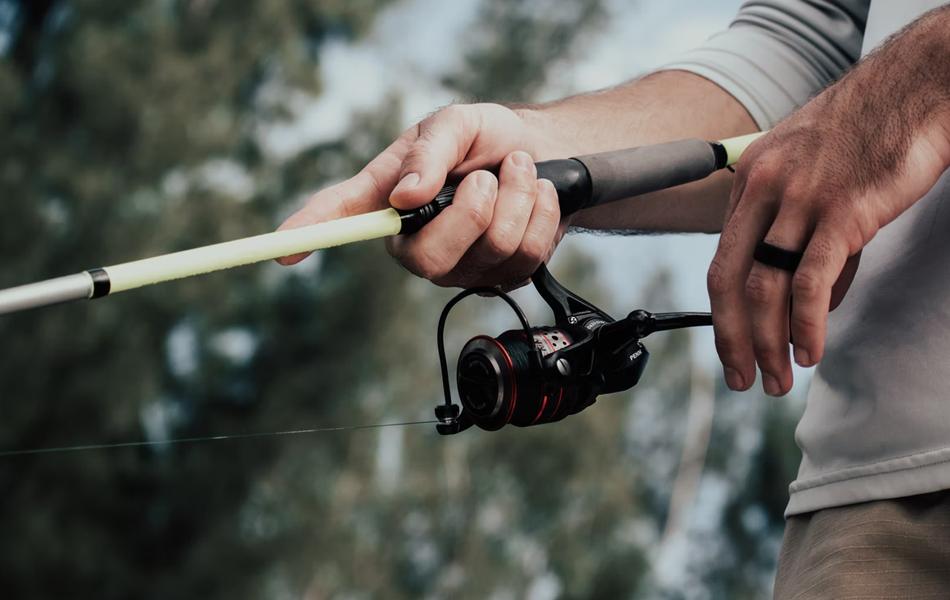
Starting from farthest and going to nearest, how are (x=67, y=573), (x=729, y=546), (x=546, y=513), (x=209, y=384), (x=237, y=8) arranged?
(x=729, y=546) → (x=546, y=513) → (x=237, y=8) → (x=209, y=384) → (x=67, y=573)

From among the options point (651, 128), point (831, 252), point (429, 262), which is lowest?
point (831, 252)

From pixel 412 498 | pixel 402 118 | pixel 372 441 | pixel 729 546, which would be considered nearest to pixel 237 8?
pixel 402 118

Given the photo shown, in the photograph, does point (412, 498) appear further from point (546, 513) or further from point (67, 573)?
point (67, 573)

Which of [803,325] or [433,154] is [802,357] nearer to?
[803,325]

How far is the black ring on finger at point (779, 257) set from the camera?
0.91 meters

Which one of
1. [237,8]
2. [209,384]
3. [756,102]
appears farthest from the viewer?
[237,8]

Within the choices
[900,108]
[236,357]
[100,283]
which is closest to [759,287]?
[900,108]

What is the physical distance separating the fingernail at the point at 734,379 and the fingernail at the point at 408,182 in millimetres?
307

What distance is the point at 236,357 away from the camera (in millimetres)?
6934

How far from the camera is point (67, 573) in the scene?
6191 mm

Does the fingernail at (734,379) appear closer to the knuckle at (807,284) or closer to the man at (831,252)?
the man at (831,252)

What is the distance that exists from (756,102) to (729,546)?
385 inches

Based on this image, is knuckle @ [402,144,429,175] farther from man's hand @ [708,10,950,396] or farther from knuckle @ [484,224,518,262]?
man's hand @ [708,10,950,396]

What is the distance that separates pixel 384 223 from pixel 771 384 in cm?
35
